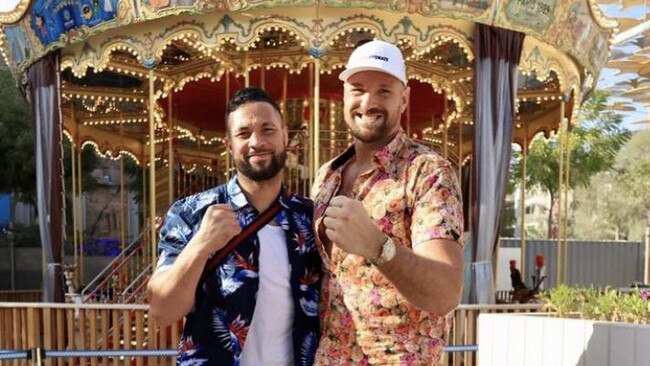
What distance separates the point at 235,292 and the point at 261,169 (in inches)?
15.7

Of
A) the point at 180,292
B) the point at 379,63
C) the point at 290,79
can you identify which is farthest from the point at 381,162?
the point at 290,79

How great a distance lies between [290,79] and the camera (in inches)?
443

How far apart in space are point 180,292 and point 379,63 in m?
0.89

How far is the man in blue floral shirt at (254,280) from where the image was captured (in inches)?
79.4

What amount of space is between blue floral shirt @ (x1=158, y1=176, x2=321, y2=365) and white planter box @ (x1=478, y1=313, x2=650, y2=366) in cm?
239

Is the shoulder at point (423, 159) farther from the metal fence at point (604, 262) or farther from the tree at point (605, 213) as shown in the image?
the tree at point (605, 213)

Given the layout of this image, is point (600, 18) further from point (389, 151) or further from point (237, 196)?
point (237, 196)

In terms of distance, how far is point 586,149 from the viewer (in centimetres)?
2428

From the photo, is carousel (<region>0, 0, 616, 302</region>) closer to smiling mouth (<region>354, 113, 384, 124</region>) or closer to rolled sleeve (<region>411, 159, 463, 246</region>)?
smiling mouth (<region>354, 113, 384, 124</region>)

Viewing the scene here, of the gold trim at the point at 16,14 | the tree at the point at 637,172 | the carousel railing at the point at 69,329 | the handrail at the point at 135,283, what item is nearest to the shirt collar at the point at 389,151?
the carousel railing at the point at 69,329

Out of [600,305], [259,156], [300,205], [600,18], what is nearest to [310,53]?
[600,18]

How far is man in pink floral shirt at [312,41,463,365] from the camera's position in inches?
69.2

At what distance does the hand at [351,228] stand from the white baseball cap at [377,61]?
0.51 m

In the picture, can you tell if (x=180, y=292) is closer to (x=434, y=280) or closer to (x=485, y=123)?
(x=434, y=280)
